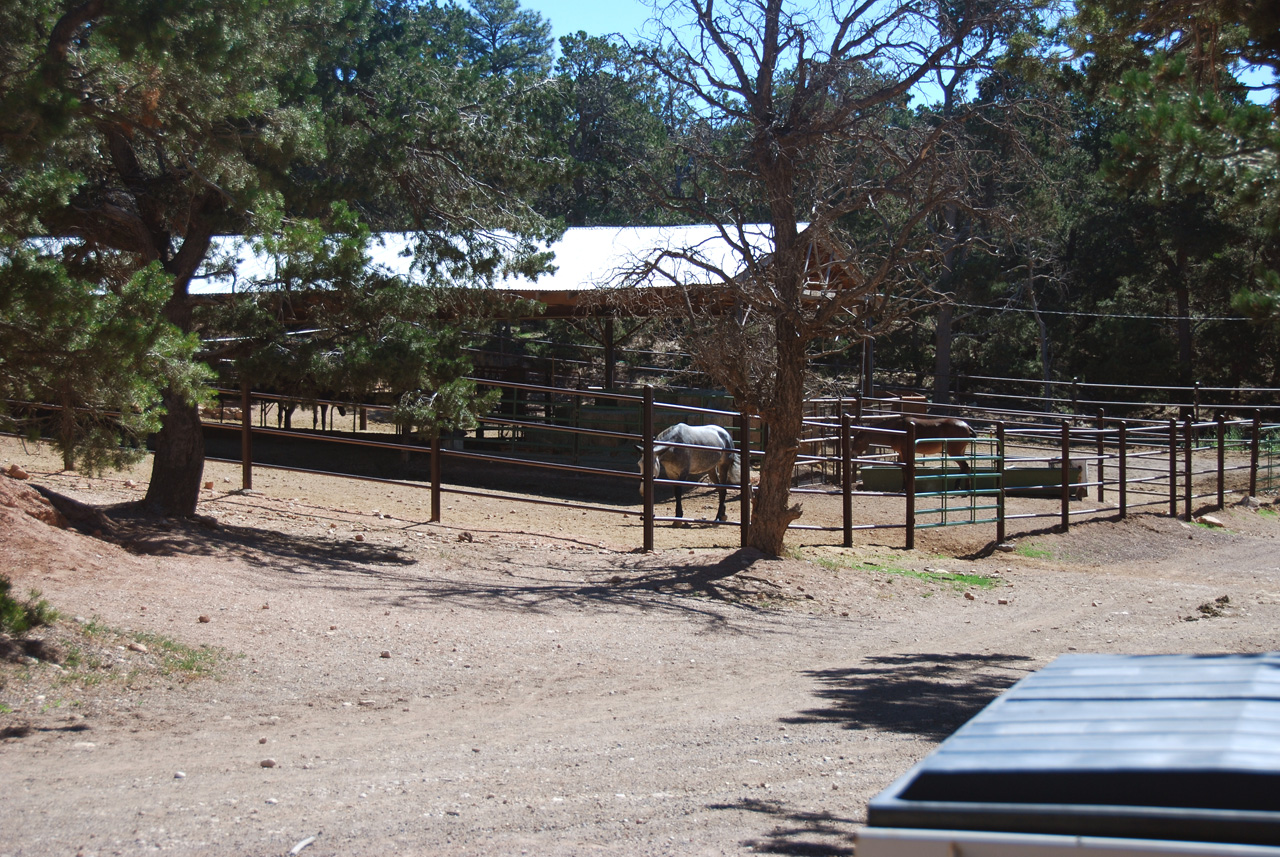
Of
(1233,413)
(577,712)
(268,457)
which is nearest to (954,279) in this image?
(1233,413)

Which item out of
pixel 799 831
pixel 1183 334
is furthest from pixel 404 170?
pixel 1183 334

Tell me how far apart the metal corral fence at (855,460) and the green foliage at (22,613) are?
4.92 metres

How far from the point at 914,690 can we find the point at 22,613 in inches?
201

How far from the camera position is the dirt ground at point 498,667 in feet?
12.6

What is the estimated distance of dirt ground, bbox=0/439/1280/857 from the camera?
12.6 feet

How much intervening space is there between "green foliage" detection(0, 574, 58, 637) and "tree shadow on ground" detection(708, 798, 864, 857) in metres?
3.64

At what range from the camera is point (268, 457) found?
1625 centimetres

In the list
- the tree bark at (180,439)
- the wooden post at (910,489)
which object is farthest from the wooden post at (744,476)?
the tree bark at (180,439)

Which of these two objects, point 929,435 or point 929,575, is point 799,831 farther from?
point 929,435

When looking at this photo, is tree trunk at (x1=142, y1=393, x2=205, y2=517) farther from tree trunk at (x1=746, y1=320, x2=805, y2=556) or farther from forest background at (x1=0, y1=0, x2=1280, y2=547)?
tree trunk at (x1=746, y1=320, x2=805, y2=556)

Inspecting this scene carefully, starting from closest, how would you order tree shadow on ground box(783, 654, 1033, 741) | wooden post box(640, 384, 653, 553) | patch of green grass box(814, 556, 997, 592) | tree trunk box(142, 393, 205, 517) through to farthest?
tree shadow on ground box(783, 654, 1033, 741)
tree trunk box(142, 393, 205, 517)
patch of green grass box(814, 556, 997, 592)
wooden post box(640, 384, 653, 553)

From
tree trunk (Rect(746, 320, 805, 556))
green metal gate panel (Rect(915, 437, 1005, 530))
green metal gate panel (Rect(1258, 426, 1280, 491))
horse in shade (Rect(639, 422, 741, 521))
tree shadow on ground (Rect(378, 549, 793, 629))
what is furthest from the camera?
green metal gate panel (Rect(1258, 426, 1280, 491))

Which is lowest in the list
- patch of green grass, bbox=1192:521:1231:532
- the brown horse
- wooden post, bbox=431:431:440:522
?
patch of green grass, bbox=1192:521:1231:532

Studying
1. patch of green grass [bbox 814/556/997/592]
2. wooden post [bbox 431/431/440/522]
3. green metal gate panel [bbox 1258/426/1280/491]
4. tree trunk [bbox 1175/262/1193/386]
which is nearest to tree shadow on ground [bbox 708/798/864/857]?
patch of green grass [bbox 814/556/997/592]
